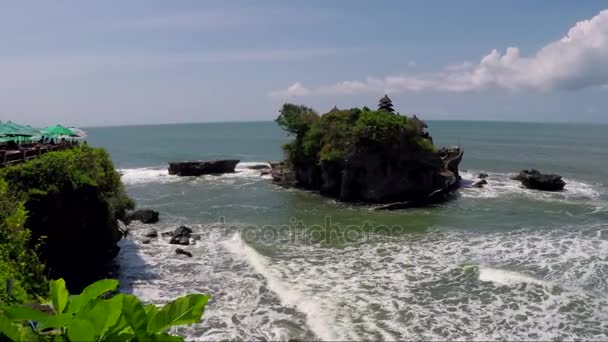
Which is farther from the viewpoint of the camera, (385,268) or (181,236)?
(181,236)

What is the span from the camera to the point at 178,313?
257 cm

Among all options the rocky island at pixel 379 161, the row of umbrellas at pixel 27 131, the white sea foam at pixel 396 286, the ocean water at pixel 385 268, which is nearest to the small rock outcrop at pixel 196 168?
the ocean water at pixel 385 268

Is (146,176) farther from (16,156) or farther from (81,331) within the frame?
(81,331)

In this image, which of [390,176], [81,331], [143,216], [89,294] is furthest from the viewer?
[390,176]

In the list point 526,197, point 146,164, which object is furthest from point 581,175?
point 146,164

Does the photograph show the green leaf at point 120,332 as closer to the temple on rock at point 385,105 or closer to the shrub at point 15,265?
the shrub at point 15,265

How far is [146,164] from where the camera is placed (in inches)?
3076

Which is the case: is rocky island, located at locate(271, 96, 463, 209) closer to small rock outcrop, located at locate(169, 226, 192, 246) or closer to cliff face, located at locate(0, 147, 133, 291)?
small rock outcrop, located at locate(169, 226, 192, 246)

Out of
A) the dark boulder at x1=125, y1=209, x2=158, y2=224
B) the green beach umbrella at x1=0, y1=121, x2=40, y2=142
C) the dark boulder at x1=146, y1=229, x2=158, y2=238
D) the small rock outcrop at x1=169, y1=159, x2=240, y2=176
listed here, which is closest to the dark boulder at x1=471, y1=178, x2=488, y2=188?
the small rock outcrop at x1=169, y1=159, x2=240, y2=176

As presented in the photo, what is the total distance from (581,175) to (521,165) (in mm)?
11551

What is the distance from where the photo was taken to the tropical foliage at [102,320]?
233cm

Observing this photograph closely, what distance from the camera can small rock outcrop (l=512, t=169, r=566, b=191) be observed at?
153ft

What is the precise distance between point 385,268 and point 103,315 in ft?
70.5

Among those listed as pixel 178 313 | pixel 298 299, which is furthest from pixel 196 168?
pixel 178 313
